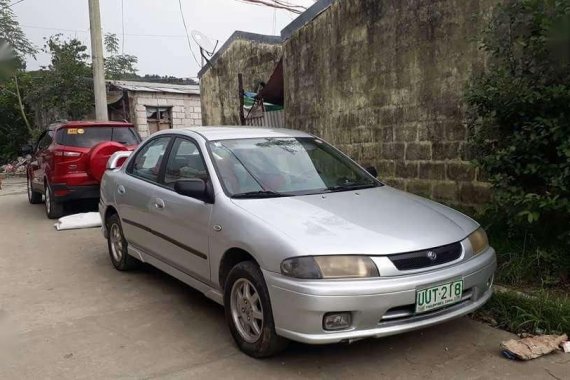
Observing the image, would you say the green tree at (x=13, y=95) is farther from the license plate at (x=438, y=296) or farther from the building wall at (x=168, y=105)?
the license plate at (x=438, y=296)

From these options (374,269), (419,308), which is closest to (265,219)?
(374,269)

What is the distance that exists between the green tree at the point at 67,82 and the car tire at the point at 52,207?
30.2ft

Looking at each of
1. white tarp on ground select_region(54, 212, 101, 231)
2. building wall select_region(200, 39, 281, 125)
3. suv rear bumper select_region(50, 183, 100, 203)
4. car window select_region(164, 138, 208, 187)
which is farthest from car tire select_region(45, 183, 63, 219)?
car window select_region(164, 138, 208, 187)

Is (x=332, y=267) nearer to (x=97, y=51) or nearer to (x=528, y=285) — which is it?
(x=528, y=285)

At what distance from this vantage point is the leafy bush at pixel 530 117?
3846 mm

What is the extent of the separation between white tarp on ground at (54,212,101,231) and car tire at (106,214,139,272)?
8.76 feet

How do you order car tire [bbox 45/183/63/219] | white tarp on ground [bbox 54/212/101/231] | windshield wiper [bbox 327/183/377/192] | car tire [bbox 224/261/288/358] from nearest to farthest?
car tire [bbox 224/261/288/358], windshield wiper [bbox 327/183/377/192], white tarp on ground [bbox 54/212/101/231], car tire [bbox 45/183/63/219]

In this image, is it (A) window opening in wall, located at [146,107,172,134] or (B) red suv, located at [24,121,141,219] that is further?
(A) window opening in wall, located at [146,107,172,134]

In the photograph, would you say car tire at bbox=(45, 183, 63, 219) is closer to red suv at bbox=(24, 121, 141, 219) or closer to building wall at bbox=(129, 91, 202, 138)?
red suv at bbox=(24, 121, 141, 219)

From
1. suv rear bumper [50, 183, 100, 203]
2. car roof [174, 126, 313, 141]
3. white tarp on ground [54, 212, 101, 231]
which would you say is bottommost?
white tarp on ground [54, 212, 101, 231]

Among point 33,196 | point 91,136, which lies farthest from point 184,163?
point 33,196

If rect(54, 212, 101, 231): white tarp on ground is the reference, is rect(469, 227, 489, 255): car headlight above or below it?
above

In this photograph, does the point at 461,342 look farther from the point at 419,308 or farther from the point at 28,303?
the point at 28,303

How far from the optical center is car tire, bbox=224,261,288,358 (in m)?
3.19
